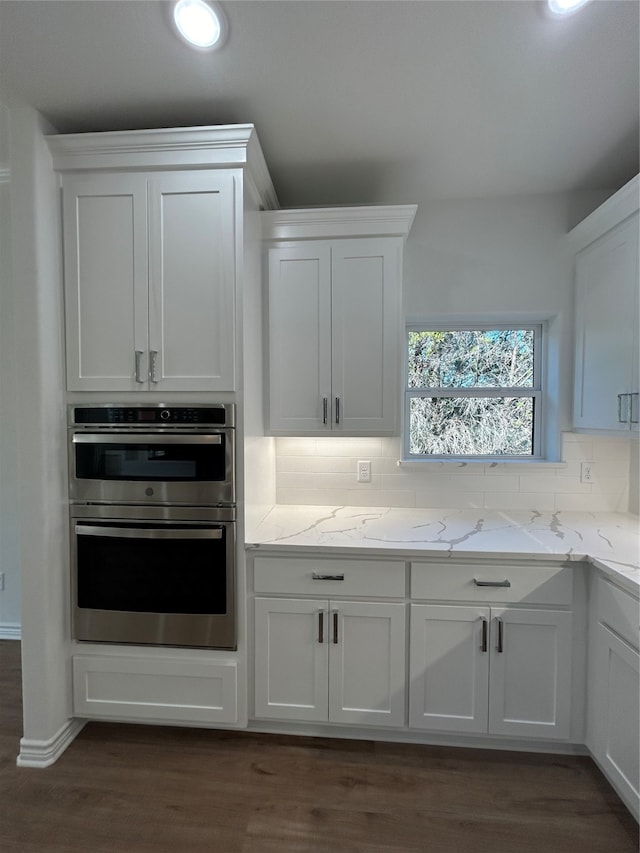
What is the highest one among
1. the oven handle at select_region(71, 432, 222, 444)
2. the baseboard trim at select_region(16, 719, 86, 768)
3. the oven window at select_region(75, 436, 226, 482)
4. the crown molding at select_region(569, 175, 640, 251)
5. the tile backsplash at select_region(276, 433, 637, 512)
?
the crown molding at select_region(569, 175, 640, 251)

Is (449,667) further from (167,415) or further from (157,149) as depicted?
(157,149)

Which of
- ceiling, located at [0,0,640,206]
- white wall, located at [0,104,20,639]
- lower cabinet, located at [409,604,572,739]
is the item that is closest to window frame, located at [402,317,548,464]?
ceiling, located at [0,0,640,206]

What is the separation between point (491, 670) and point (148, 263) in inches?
88.4

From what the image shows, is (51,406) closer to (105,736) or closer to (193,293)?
(193,293)

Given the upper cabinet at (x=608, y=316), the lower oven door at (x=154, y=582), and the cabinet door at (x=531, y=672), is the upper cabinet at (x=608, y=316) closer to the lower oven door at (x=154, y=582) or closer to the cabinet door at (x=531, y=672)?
the cabinet door at (x=531, y=672)

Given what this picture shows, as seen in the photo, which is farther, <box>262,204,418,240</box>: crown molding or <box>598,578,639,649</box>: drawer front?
<box>262,204,418,240</box>: crown molding

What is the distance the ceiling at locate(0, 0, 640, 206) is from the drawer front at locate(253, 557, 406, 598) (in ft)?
6.16

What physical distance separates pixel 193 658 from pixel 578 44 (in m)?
2.73

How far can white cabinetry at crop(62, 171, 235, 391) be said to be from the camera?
65.1 inches

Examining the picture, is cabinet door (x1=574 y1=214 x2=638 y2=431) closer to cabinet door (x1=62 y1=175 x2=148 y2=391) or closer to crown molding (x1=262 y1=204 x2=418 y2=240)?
crown molding (x1=262 y1=204 x2=418 y2=240)

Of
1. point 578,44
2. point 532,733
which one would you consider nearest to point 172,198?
point 578,44

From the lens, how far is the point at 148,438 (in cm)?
168

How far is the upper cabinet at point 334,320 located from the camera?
1.99 metres

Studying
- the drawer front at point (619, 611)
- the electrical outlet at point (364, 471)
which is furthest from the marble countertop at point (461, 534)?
the electrical outlet at point (364, 471)
